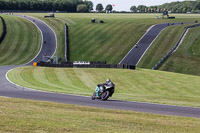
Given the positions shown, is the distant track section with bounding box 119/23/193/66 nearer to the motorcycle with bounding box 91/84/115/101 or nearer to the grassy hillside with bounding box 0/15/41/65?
the grassy hillside with bounding box 0/15/41/65

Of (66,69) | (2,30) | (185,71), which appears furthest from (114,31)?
(66,69)

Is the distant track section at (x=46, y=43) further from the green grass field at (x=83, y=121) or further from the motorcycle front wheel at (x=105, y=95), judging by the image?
the green grass field at (x=83, y=121)

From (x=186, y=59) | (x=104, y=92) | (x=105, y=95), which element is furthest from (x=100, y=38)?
(x=105, y=95)

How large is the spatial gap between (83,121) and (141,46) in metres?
77.6

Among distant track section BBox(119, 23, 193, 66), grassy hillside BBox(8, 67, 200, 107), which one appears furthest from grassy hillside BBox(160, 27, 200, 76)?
grassy hillside BBox(8, 67, 200, 107)

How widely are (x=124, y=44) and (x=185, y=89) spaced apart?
50.3m

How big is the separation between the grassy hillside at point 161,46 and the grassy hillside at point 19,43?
2655cm

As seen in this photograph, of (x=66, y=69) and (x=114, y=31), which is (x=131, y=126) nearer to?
(x=66, y=69)

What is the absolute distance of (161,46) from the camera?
94.4 meters

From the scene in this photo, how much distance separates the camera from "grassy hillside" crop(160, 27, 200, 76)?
7681cm

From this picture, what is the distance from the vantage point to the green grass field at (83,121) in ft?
54.5

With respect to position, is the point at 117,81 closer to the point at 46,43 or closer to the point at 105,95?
the point at 105,95

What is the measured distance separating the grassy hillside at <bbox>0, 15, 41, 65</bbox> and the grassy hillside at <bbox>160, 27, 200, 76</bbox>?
105 ft

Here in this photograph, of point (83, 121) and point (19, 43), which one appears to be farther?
point (19, 43)
